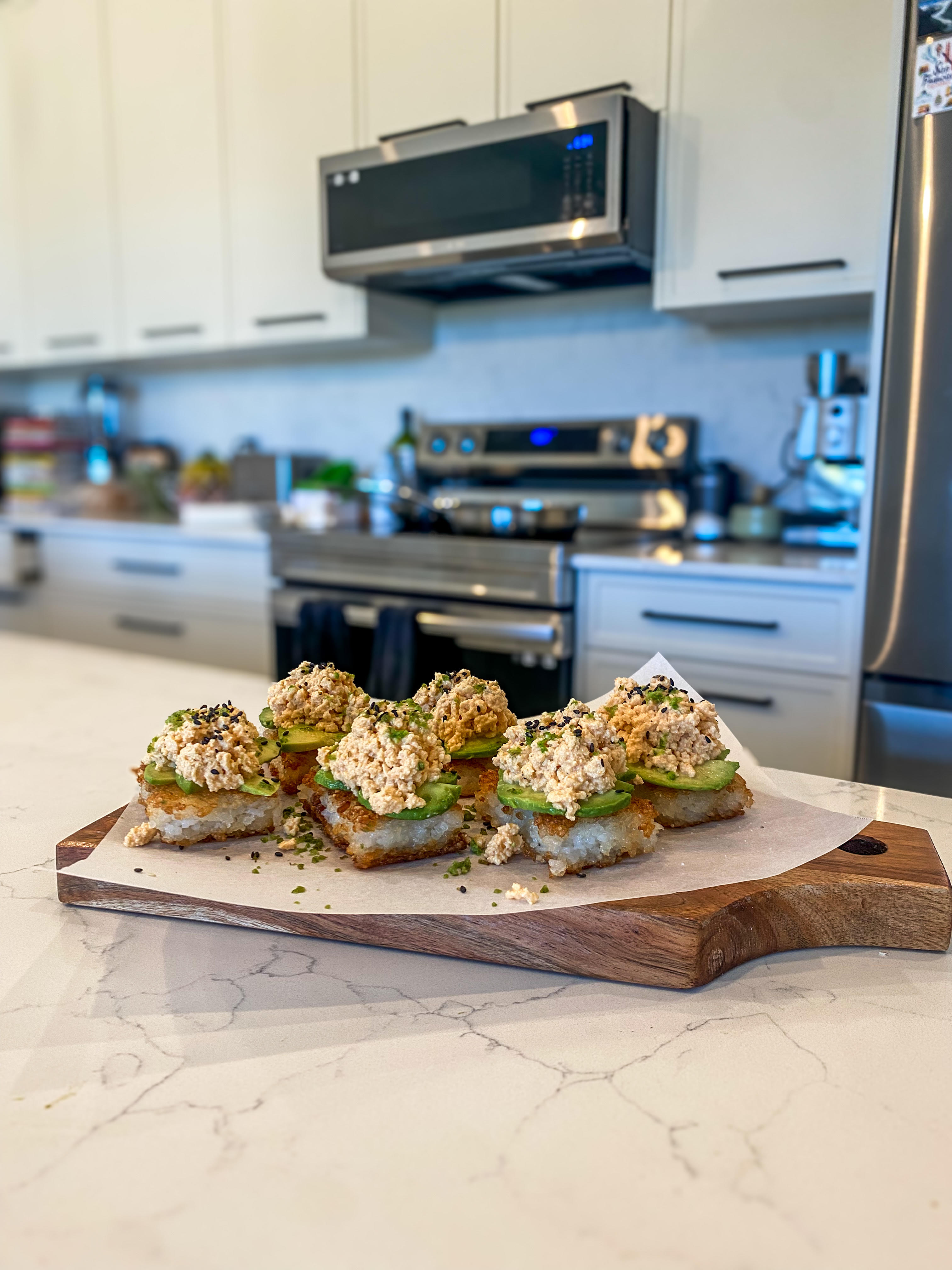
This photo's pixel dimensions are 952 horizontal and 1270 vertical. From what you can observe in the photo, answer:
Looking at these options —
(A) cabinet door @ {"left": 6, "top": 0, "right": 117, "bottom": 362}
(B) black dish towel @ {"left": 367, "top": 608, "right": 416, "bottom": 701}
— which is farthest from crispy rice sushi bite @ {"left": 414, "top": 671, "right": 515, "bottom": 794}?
(A) cabinet door @ {"left": 6, "top": 0, "right": 117, "bottom": 362}

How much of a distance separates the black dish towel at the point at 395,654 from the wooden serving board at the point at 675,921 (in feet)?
5.64

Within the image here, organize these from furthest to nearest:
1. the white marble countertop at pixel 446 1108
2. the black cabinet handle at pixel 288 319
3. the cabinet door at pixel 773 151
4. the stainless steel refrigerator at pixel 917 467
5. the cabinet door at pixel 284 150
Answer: the black cabinet handle at pixel 288 319 → the cabinet door at pixel 284 150 → the cabinet door at pixel 773 151 → the stainless steel refrigerator at pixel 917 467 → the white marble countertop at pixel 446 1108

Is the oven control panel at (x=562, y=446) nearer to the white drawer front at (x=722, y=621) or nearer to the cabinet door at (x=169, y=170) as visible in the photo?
the white drawer front at (x=722, y=621)

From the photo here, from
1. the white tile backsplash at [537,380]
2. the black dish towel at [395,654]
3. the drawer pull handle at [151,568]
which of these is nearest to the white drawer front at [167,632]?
the drawer pull handle at [151,568]

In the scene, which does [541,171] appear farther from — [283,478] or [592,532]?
[283,478]

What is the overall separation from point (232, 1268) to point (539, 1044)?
230 mm

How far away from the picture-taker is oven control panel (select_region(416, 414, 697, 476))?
8.87ft

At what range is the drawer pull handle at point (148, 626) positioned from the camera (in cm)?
322

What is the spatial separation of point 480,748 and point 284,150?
2.58 metres

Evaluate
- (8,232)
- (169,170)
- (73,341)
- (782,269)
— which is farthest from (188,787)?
(8,232)

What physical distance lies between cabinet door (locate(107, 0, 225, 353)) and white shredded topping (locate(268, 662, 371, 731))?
8.27 ft

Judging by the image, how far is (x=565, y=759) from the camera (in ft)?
2.39

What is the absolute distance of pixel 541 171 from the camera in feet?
7.49

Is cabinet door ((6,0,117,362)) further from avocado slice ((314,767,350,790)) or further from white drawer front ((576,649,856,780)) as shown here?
avocado slice ((314,767,350,790))
